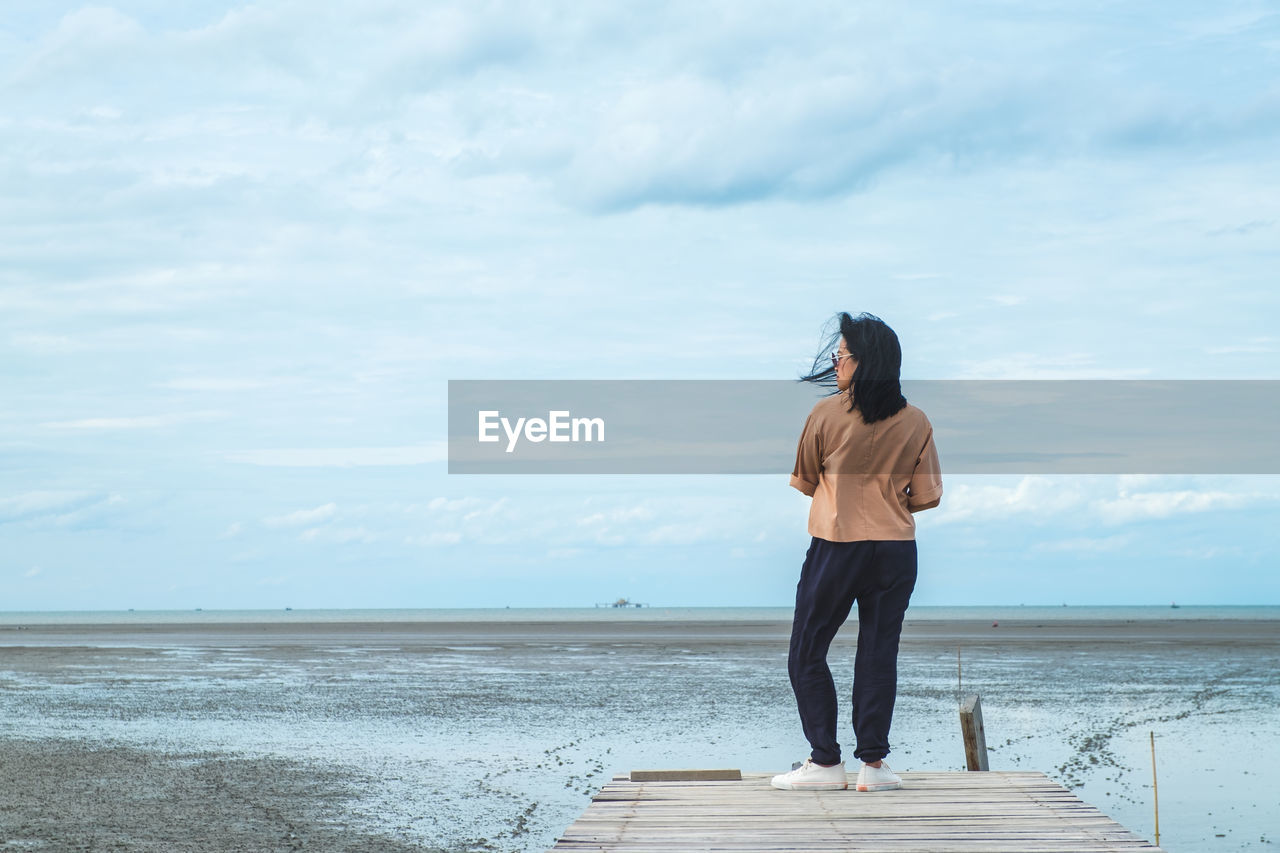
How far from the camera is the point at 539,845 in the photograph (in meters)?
11.4

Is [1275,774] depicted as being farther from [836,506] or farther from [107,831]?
[107,831]

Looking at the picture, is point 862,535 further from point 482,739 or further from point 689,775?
point 482,739

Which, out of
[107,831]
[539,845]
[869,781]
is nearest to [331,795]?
[107,831]

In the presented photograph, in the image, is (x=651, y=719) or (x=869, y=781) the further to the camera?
(x=651, y=719)

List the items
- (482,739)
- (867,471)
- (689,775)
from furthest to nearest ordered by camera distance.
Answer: (482,739) → (689,775) → (867,471)

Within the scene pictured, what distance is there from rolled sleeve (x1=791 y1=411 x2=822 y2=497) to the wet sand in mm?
6269

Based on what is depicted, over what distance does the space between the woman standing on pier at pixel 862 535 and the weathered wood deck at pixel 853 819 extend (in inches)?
12.8

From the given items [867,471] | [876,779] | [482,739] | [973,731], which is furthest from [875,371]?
[482,739]

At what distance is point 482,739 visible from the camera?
18766 mm

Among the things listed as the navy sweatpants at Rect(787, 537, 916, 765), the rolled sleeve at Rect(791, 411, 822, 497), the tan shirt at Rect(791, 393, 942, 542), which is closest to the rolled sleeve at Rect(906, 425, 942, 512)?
the tan shirt at Rect(791, 393, 942, 542)

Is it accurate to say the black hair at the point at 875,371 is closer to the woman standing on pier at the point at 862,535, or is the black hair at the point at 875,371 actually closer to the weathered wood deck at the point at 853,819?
the woman standing on pier at the point at 862,535

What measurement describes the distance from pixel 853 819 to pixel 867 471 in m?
1.77

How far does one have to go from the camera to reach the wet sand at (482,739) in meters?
12.6

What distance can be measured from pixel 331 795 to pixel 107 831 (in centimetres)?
267
